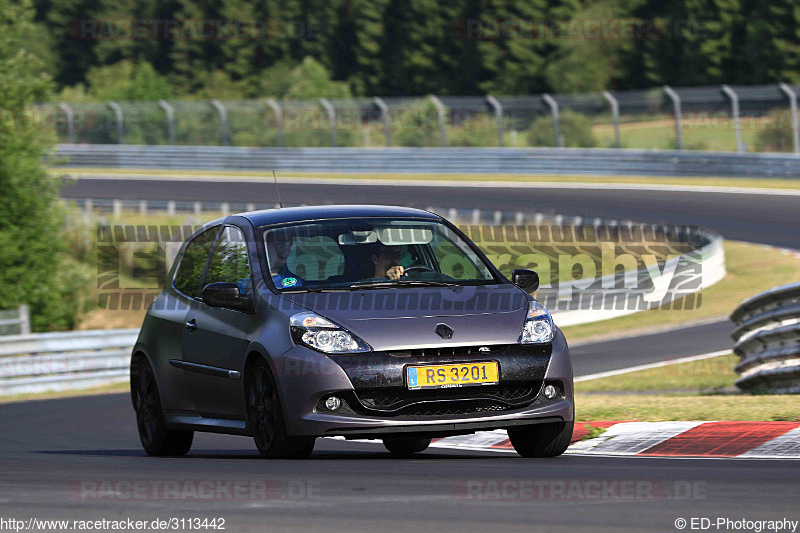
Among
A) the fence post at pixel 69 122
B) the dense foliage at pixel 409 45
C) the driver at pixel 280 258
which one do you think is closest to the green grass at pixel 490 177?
the fence post at pixel 69 122

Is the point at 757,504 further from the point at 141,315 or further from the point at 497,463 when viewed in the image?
the point at 141,315

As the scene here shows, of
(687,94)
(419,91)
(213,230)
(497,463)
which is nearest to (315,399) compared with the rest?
(497,463)

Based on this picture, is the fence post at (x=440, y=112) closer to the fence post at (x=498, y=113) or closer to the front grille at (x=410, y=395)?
the fence post at (x=498, y=113)

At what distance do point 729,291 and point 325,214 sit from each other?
1853 cm

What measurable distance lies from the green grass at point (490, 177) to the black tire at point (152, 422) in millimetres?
28956

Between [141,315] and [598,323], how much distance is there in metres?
11.8

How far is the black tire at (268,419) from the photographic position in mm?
7430

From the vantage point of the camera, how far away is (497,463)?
24.3 feet

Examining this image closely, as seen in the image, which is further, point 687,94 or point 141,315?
point 687,94

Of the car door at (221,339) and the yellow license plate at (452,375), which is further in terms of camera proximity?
the car door at (221,339)

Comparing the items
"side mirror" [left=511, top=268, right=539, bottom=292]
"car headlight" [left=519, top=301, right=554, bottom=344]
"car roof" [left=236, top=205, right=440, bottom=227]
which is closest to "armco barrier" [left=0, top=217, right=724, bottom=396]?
"car roof" [left=236, top=205, right=440, bottom=227]

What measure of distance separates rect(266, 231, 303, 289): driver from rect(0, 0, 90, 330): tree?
20835mm

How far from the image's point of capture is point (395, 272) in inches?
321

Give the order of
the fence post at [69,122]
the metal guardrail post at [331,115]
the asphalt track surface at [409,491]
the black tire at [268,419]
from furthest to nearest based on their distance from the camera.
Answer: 1. the fence post at [69,122]
2. the metal guardrail post at [331,115]
3. the black tire at [268,419]
4. the asphalt track surface at [409,491]
